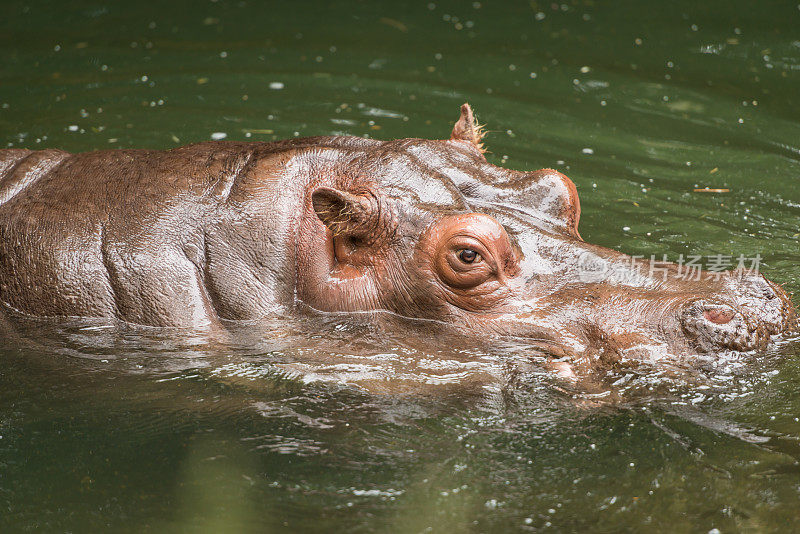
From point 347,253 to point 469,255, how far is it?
0.73 metres

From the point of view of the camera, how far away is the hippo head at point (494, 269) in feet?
16.1

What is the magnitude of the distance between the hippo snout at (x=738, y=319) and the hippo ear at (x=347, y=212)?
170cm

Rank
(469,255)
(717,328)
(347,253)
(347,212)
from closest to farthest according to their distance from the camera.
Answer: (717,328) < (469,255) < (347,212) < (347,253)

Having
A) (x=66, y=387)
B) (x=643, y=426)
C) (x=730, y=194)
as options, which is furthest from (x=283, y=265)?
(x=730, y=194)

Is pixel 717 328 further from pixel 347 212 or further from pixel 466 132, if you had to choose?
pixel 466 132

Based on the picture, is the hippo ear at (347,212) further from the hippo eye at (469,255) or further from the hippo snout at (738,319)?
the hippo snout at (738,319)

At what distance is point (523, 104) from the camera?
10.2 metres

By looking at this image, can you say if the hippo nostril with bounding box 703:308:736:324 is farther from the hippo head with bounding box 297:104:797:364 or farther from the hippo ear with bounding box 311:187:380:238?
the hippo ear with bounding box 311:187:380:238

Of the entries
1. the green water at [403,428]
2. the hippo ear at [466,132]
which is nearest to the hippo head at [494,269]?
the green water at [403,428]

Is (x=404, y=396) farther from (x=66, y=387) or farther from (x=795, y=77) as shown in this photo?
(x=795, y=77)

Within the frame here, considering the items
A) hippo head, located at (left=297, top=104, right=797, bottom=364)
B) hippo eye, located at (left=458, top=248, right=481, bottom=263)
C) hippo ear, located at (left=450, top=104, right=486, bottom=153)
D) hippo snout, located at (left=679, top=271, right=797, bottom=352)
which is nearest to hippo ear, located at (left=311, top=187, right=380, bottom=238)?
hippo head, located at (left=297, top=104, right=797, bottom=364)

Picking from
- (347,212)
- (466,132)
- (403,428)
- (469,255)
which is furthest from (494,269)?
(466,132)

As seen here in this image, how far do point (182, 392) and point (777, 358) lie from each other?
324 centimetres

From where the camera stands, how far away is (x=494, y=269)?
504cm
